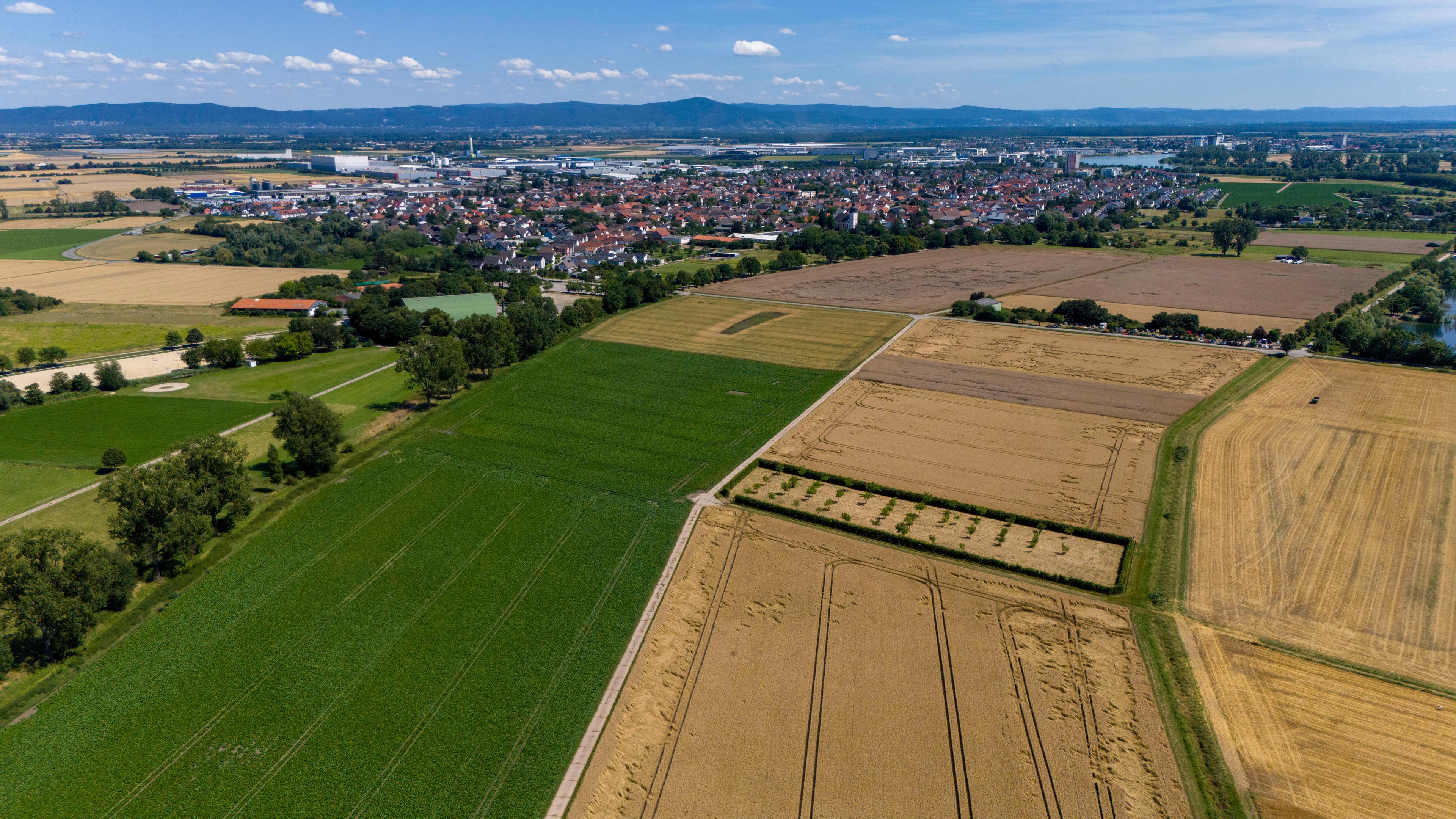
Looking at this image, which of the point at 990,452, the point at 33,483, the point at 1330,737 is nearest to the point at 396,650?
the point at 33,483

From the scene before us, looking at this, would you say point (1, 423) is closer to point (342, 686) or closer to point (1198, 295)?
point (342, 686)

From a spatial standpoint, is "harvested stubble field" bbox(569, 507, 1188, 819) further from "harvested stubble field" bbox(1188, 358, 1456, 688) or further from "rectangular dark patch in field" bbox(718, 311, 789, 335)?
"rectangular dark patch in field" bbox(718, 311, 789, 335)

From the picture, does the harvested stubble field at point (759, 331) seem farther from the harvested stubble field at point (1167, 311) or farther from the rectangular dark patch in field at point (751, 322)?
the harvested stubble field at point (1167, 311)

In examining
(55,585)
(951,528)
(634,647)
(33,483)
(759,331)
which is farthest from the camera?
(759,331)

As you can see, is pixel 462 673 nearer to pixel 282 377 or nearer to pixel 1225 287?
pixel 282 377

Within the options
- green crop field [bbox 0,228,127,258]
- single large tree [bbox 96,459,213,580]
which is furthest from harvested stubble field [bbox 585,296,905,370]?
green crop field [bbox 0,228,127,258]

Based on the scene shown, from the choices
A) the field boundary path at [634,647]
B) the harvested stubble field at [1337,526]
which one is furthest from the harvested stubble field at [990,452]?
the harvested stubble field at [1337,526]
